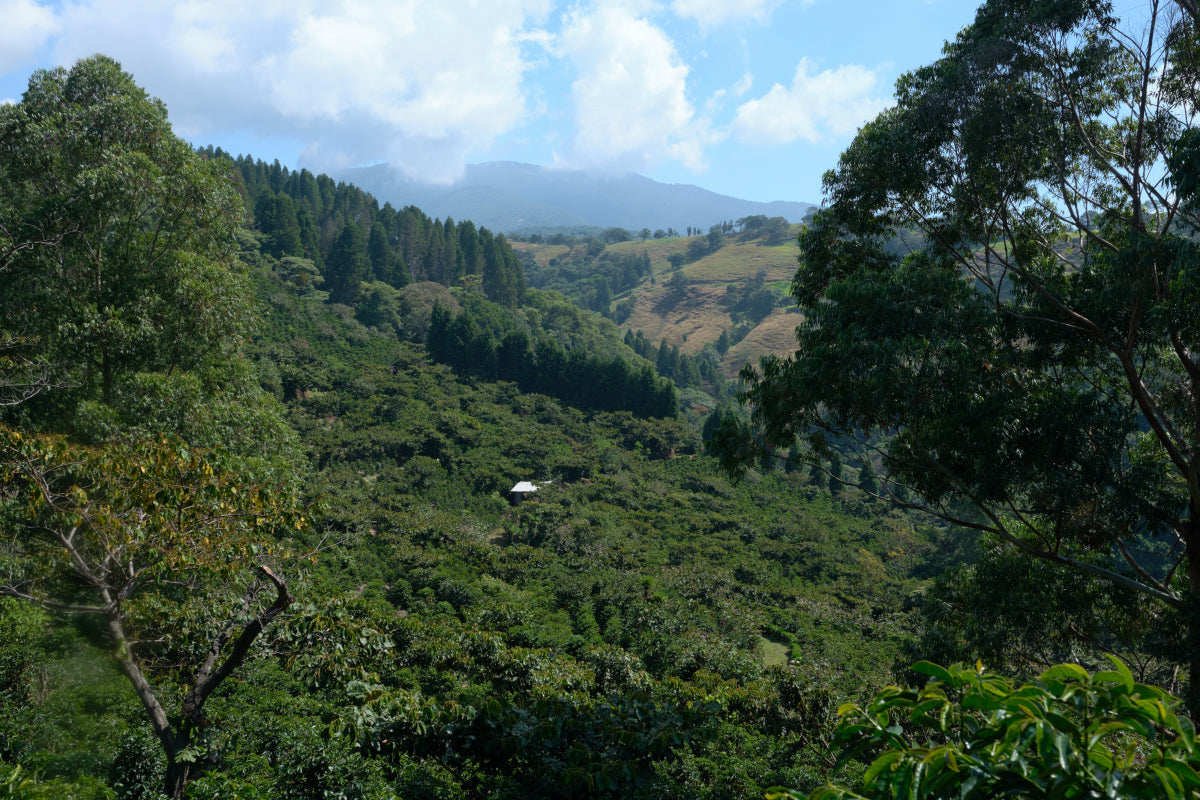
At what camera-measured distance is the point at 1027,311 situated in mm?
7984

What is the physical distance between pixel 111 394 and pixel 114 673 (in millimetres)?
4723

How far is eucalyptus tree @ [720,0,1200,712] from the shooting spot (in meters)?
6.90

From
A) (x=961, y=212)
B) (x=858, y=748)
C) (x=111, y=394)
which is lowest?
(x=111, y=394)

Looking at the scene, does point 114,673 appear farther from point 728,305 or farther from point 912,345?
point 728,305

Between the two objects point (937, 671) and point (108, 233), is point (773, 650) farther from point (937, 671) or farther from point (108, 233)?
point (108, 233)

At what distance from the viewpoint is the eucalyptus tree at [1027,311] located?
6.90 metres

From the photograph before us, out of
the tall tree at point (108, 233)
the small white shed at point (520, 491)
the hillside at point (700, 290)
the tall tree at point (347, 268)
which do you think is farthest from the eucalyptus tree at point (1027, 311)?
the hillside at point (700, 290)

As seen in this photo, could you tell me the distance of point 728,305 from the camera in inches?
3760

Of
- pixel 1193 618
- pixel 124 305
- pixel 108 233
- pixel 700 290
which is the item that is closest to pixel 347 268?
pixel 108 233

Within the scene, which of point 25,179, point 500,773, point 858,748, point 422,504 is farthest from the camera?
point 422,504

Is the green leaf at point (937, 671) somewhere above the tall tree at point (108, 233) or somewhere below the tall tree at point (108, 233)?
below

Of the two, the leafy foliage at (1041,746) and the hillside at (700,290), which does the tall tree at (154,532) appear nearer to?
the leafy foliage at (1041,746)

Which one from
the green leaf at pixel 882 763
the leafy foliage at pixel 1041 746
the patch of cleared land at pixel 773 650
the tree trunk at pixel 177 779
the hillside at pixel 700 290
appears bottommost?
the patch of cleared land at pixel 773 650

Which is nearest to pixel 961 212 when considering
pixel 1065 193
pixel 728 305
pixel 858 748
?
pixel 1065 193
